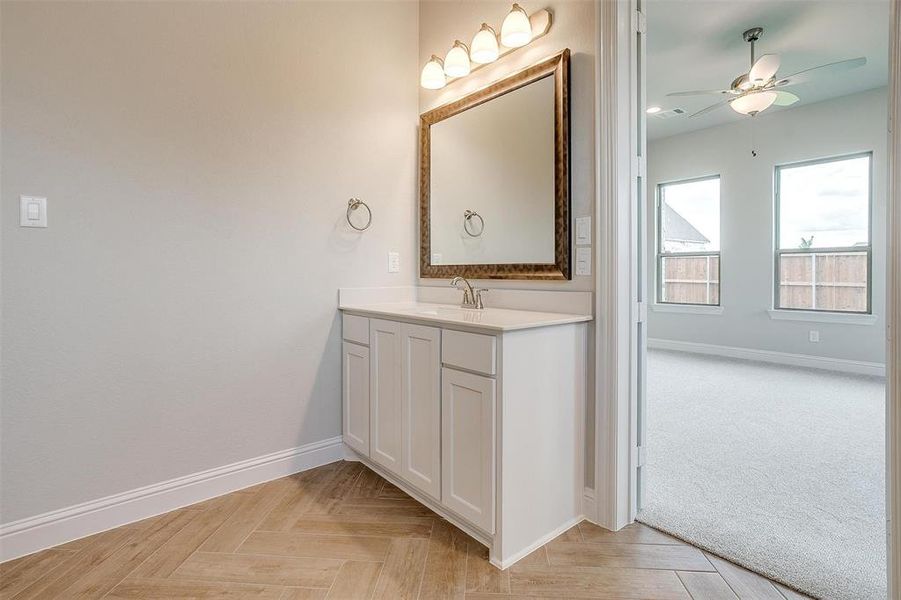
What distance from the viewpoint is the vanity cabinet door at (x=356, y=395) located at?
2336mm

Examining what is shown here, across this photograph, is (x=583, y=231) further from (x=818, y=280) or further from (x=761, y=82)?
(x=818, y=280)

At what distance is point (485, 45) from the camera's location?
227 centimetres

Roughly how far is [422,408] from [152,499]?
125cm

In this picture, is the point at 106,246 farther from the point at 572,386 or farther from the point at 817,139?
the point at 817,139

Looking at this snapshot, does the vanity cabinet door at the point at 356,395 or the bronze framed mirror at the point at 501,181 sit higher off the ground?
the bronze framed mirror at the point at 501,181

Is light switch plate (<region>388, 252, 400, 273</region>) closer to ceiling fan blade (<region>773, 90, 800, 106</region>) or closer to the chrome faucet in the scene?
the chrome faucet

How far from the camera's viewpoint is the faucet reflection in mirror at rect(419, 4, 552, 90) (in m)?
2.09

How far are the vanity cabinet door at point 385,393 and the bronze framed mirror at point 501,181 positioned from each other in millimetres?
615

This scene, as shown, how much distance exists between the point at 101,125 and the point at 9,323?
0.83 metres

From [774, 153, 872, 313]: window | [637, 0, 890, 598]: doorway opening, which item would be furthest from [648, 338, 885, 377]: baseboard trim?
[774, 153, 872, 313]: window

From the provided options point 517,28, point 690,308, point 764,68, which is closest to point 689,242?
point 690,308

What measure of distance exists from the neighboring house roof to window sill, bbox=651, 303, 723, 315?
83 cm

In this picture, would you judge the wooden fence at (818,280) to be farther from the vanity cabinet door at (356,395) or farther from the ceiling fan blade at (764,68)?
the vanity cabinet door at (356,395)

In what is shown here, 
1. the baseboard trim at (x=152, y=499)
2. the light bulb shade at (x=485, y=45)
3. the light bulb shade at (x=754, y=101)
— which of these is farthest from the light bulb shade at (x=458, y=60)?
the light bulb shade at (x=754, y=101)
